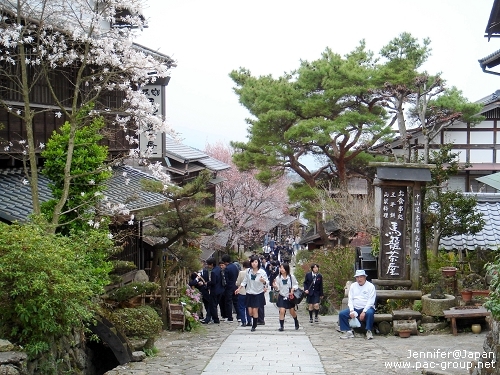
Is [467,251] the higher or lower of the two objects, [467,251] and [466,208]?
the lower

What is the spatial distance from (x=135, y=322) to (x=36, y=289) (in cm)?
399

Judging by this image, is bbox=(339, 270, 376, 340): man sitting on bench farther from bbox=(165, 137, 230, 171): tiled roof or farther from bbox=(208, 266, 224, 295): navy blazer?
bbox=(165, 137, 230, 171): tiled roof

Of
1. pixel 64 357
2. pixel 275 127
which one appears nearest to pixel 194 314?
pixel 64 357

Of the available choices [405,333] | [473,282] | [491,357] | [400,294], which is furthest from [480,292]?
[491,357]

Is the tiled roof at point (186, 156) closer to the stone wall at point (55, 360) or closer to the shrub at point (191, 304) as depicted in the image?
the shrub at point (191, 304)

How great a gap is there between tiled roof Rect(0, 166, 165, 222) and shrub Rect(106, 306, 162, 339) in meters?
2.67

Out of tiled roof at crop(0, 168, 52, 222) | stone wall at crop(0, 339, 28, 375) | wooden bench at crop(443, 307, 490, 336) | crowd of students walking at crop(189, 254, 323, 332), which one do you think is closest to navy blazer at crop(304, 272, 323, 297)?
crowd of students walking at crop(189, 254, 323, 332)

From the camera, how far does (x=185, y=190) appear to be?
14.2 m

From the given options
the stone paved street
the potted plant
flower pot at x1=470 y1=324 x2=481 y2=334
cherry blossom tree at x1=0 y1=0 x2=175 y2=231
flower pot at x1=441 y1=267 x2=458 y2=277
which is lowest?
the stone paved street

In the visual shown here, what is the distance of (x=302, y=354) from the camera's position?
11.1m

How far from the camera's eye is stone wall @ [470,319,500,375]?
7.55 m

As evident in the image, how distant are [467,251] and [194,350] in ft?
33.5

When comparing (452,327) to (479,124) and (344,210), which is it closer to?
(344,210)

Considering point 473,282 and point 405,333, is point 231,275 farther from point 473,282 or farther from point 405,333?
point 473,282
